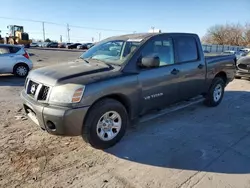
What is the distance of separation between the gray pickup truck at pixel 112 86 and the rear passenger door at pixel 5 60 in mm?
6744

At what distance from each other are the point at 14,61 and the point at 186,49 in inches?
316

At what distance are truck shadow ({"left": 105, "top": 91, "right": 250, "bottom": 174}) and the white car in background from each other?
778cm

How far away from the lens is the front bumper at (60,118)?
3.15 m

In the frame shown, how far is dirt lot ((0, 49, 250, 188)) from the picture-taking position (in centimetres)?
293

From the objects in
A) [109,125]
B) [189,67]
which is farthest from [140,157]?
[189,67]

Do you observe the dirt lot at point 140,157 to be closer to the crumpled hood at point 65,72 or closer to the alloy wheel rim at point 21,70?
→ the crumpled hood at point 65,72

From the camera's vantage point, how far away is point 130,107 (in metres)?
3.88

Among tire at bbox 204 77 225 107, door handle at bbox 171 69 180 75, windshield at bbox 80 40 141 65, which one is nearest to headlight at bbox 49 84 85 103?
windshield at bbox 80 40 141 65

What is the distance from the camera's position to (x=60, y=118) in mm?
3143

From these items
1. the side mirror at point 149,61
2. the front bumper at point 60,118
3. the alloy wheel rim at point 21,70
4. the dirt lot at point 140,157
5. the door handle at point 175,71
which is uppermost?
the side mirror at point 149,61

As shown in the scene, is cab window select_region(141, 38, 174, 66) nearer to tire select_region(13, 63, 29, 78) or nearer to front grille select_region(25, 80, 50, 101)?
front grille select_region(25, 80, 50, 101)

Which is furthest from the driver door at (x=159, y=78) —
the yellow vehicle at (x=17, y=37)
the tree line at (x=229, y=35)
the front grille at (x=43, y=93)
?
the tree line at (x=229, y=35)

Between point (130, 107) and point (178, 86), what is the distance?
4.36 ft

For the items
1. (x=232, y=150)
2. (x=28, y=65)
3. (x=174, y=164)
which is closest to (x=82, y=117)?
(x=174, y=164)
